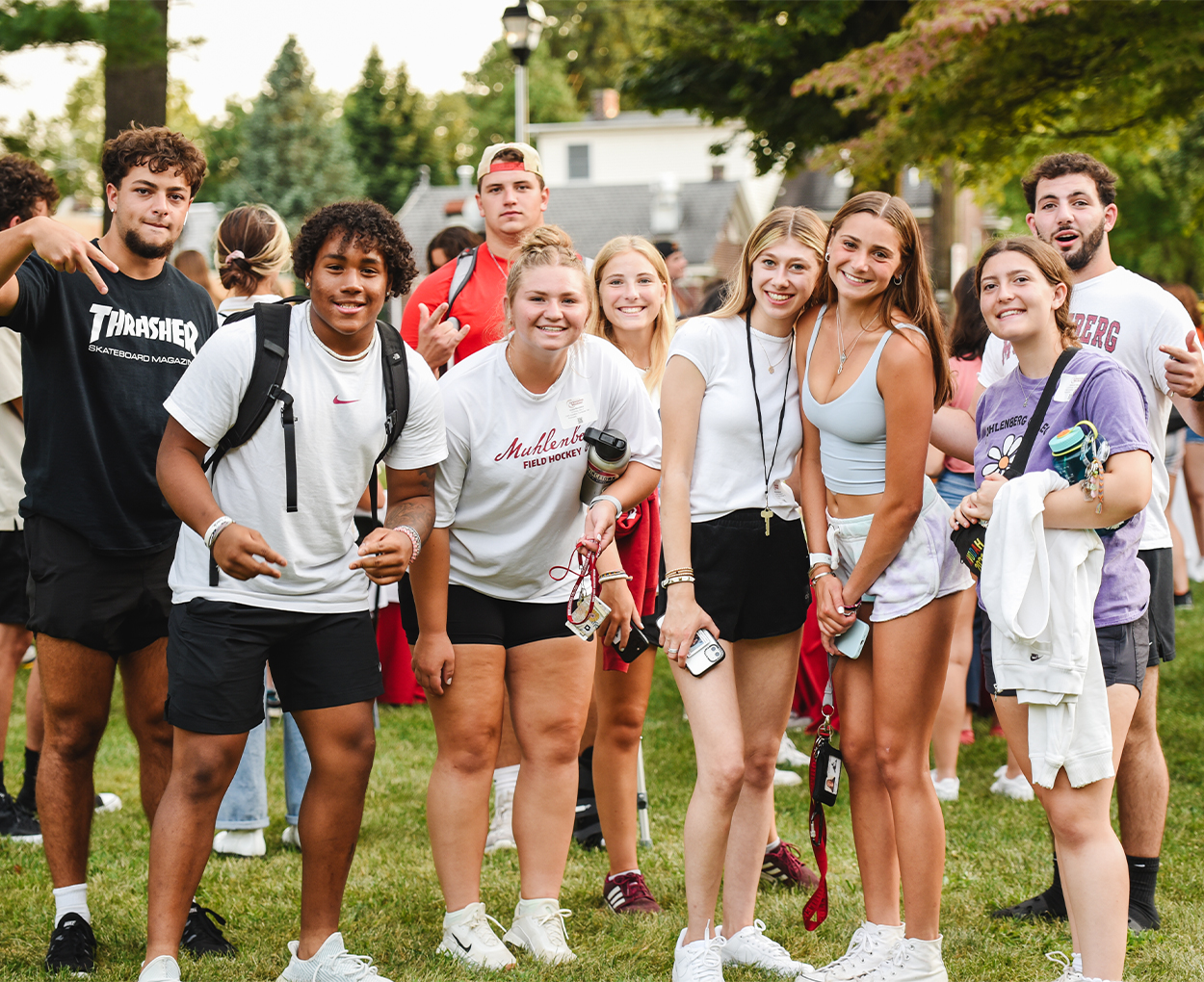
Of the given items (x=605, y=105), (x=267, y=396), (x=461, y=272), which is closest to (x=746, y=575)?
(x=267, y=396)

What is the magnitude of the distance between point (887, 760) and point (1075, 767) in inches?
21.6

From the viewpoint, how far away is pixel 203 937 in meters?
3.70

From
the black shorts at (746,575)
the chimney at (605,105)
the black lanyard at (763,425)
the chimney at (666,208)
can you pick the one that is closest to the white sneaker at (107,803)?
the black shorts at (746,575)

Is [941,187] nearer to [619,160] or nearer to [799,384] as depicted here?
[799,384]

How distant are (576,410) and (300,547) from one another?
3.19 ft

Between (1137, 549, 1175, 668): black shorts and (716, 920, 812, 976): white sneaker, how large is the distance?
1.46 metres

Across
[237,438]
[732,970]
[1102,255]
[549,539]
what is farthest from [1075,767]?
[237,438]

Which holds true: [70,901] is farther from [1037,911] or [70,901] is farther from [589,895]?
[1037,911]

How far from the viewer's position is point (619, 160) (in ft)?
162

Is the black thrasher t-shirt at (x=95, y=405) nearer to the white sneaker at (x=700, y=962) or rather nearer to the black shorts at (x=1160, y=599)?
the white sneaker at (x=700, y=962)

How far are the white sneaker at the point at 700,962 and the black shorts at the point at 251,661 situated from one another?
117cm

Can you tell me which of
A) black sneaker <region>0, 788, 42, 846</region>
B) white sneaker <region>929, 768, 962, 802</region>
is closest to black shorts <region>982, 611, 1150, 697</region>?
white sneaker <region>929, 768, 962, 802</region>

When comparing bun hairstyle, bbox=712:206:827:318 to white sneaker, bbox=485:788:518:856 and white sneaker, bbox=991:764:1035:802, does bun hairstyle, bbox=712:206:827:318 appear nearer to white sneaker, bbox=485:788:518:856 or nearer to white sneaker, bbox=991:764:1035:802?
white sneaker, bbox=485:788:518:856

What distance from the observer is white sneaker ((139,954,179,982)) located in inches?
121
